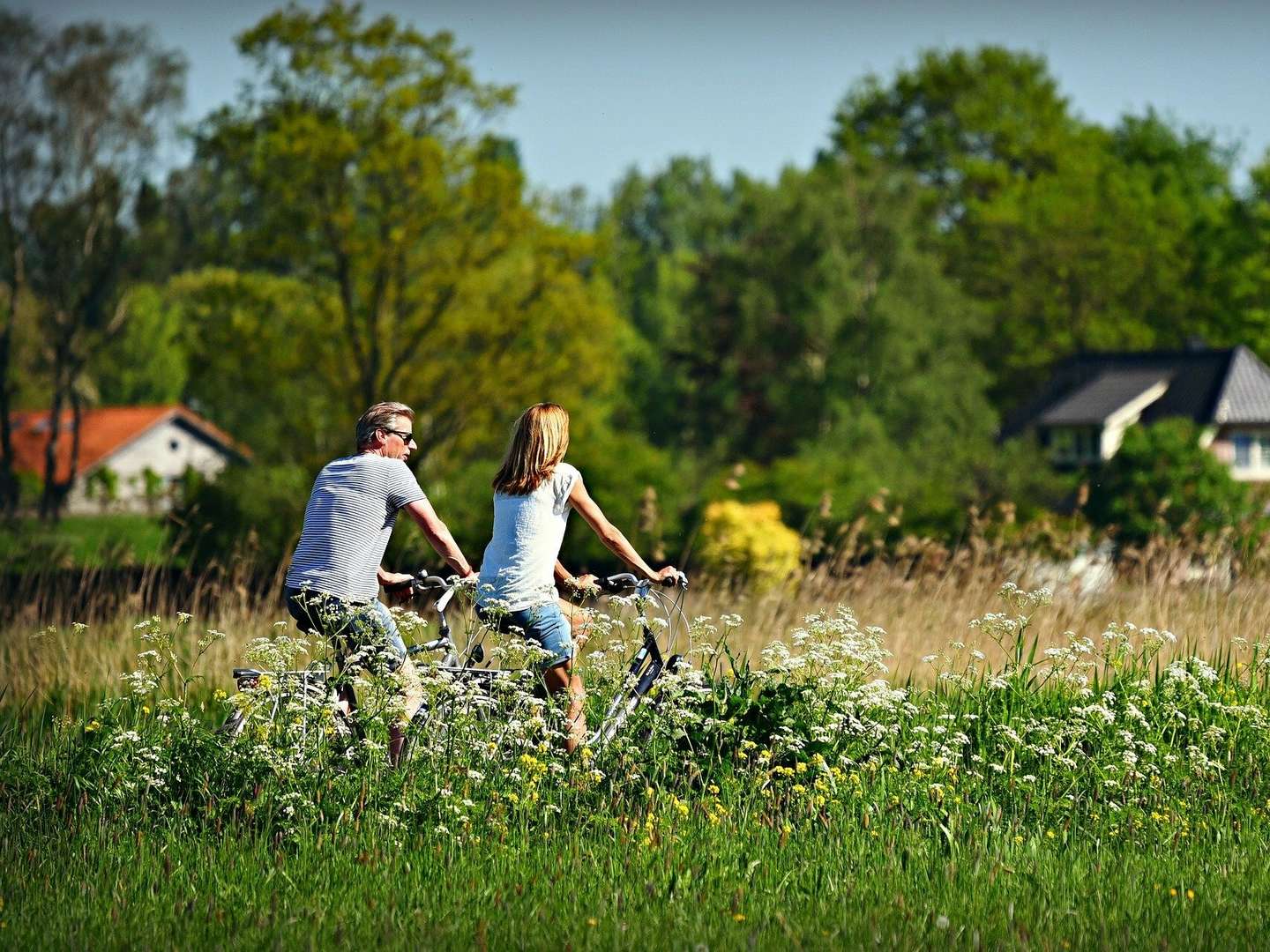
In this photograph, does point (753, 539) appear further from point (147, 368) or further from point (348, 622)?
point (147, 368)

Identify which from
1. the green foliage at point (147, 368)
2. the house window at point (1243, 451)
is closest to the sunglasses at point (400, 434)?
the house window at point (1243, 451)

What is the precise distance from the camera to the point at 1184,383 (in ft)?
156

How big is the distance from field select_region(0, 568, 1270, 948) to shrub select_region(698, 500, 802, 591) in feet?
24.9

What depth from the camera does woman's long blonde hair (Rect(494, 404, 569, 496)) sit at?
20.6 ft

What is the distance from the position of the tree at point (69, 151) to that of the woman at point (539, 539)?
2815cm

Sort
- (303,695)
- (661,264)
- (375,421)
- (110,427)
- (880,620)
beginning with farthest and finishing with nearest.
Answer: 1. (661,264)
2. (110,427)
3. (880,620)
4. (375,421)
5. (303,695)

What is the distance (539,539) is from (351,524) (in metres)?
0.74

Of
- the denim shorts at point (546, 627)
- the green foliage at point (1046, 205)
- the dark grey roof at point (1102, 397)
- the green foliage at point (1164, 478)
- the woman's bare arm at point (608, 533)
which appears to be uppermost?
the green foliage at point (1046, 205)

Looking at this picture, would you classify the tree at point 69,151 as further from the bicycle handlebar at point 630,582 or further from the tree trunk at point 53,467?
the bicycle handlebar at point 630,582

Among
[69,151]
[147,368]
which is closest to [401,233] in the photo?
[69,151]

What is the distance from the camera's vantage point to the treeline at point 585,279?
28.2 meters

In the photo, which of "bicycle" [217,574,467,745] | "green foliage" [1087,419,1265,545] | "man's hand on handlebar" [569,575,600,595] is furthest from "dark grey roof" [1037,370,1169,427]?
"bicycle" [217,574,467,745]

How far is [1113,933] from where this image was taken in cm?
456

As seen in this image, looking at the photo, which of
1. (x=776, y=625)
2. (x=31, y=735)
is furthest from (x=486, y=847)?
(x=776, y=625)
